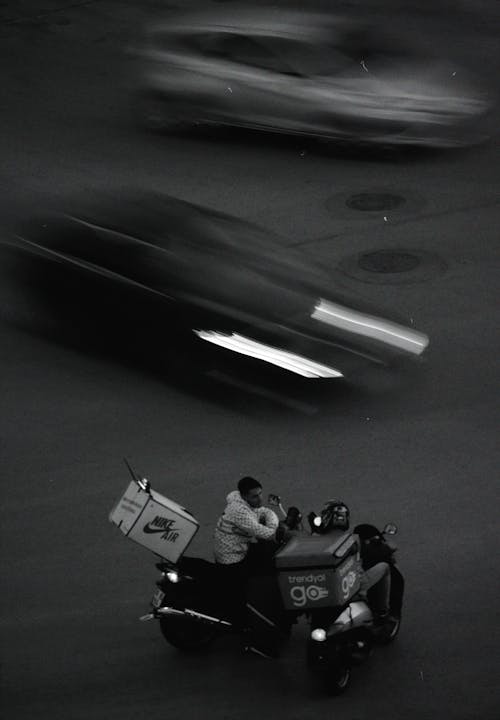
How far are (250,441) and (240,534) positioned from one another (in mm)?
2870

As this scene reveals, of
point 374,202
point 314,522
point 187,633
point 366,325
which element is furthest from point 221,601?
point 374,202

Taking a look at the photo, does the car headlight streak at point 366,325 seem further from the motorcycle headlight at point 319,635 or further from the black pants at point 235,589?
the motorcycle headlight at point 319,635

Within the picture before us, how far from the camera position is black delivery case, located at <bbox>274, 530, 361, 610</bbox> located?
8.63m

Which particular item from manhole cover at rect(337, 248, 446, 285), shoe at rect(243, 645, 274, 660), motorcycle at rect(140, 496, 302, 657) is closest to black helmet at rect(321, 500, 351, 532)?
motorcycle at rect(140, 496, 302, 657)

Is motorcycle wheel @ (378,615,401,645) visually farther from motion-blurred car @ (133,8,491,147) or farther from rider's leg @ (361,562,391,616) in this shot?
motion-blurred car @ (133,8,491,147)

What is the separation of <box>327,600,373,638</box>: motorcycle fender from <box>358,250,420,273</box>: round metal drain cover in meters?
7.19

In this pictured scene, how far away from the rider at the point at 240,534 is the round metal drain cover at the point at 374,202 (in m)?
8.89

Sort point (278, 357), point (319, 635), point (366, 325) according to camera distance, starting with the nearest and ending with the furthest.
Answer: point (319, 635), point (278, 357), point (366, 325)

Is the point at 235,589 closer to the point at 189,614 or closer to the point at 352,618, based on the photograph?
the point at 189,614

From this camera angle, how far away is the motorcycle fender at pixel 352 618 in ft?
28.5

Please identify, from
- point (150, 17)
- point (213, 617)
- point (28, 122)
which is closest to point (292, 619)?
point (213, 617)

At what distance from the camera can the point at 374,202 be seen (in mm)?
17516

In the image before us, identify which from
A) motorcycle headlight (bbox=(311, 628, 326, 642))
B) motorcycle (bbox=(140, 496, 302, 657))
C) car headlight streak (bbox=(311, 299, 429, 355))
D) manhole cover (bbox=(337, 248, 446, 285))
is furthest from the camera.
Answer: manhole cover (bbox=(337, 248, 446, 285))

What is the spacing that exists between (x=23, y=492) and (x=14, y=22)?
16.9 m
